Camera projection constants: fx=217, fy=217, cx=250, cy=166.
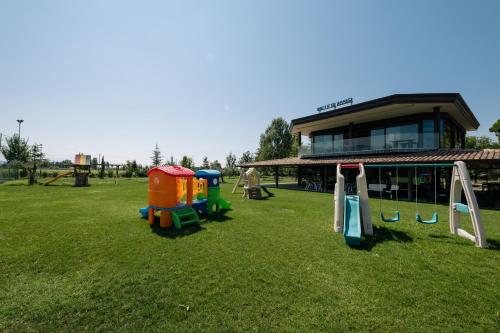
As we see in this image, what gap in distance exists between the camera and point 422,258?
4766mm

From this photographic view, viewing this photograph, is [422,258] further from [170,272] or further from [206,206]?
[206,206]

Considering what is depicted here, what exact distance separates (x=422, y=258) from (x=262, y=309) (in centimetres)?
398

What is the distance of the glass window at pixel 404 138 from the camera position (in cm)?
1550

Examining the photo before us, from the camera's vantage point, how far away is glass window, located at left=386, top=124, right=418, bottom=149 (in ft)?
50.9

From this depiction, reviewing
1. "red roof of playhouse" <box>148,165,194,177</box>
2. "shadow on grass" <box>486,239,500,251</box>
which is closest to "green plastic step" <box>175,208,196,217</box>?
"red roof of playhouse" <box>148,165,194,177</box>

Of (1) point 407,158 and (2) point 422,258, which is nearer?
(2) point 422,258

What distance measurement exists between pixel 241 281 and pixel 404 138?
1704 centimetres

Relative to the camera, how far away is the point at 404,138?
51.9ft

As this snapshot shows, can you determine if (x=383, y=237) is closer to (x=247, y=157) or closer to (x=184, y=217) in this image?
(x=184, y=217)

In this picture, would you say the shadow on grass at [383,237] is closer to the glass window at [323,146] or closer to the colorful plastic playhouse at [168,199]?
the colorful plastic playhouse at [168,199]

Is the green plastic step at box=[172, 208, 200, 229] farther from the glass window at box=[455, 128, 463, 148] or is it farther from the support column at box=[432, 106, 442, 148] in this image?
the glass window at box=[455, 128, 463, 148]

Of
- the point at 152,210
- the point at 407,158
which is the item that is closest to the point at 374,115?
the point at 407,158

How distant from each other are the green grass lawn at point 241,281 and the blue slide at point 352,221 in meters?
0.29

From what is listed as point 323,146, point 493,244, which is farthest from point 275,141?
point 493,244
